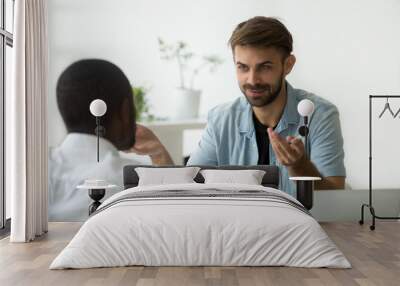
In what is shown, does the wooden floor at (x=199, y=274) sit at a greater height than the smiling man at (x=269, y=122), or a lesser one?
lesser

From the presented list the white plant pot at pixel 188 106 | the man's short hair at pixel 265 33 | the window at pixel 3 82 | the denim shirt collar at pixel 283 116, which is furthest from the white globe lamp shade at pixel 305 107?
the window at pixel 3 82

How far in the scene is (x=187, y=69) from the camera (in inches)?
316

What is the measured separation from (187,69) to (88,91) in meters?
1.25

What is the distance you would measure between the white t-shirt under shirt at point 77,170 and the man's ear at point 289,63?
2011 mm

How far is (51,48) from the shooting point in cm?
809

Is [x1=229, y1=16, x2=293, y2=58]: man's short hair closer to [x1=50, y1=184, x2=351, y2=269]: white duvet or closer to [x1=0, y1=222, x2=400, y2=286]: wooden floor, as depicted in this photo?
[x1=0, y1=222, x2=400, y2=286]: wooden floor

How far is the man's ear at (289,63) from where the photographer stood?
790 centimetres

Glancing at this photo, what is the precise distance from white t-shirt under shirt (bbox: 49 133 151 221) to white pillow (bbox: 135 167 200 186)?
508mm

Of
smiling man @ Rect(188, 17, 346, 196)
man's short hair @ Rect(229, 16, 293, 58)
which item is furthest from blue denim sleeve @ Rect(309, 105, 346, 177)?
man's short hair @ Rect(229, 16, 293, 58)

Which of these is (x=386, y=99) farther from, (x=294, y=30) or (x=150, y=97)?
(x=150, y=97)

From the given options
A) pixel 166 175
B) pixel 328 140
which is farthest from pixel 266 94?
pixel 166 175

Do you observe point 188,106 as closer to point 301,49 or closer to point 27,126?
point 301,49

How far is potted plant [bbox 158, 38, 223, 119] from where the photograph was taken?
797 cm

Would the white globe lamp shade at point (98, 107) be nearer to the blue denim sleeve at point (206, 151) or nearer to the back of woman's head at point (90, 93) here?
the back of woman's head at point (90, 93)
